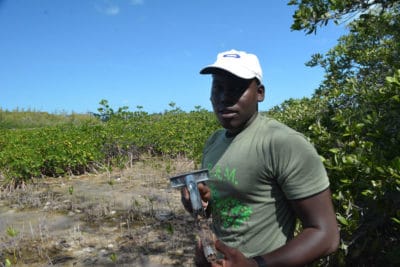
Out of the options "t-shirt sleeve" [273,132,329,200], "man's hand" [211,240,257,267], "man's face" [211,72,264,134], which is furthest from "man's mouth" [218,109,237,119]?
"man's hand" [211,240,257,267]

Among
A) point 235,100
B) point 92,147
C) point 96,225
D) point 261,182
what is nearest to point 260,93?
point 235,100

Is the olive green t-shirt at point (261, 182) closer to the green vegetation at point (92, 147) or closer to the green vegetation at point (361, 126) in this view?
the green vegetation at point (361, 126)

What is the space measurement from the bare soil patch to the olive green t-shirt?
6.81 ft

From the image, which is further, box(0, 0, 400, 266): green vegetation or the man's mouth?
box(0, 0, 400, 266): green vegetation

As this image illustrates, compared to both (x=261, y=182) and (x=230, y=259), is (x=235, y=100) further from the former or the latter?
(x=230, y=259)

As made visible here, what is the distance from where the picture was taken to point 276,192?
4.65 ft

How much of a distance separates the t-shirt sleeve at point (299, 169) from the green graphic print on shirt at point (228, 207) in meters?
0.22

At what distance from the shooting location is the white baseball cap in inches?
57.9

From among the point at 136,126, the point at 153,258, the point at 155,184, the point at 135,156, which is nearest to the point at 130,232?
the point at 153,258

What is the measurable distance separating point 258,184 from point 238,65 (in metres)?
0.47

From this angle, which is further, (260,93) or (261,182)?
(260,93)

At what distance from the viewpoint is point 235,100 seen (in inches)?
59.8

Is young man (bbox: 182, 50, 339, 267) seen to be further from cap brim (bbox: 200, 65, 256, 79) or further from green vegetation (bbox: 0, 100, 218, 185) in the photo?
green vegetation (bbox: 0, 100, 218, 185)

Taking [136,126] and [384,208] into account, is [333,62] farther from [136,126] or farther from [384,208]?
[136,126]
